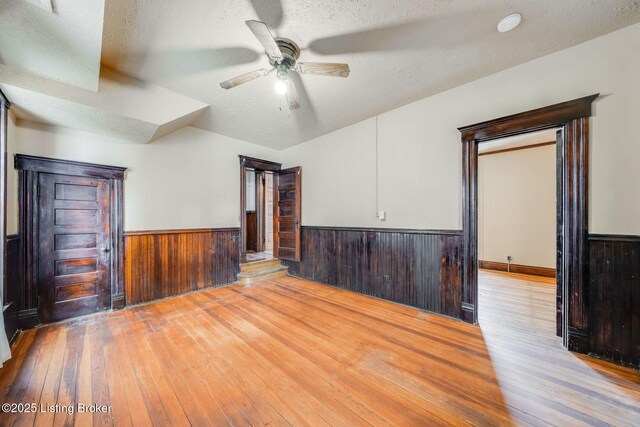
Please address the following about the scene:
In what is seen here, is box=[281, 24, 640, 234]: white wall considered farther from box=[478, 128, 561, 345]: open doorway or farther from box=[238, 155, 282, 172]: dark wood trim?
box=[478, 128, 561, 345]: open doorway

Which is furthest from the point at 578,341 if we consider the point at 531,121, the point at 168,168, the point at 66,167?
the point at 66,167

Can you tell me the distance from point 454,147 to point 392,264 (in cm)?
174

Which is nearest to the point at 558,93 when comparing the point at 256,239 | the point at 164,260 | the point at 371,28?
the point at 371,28

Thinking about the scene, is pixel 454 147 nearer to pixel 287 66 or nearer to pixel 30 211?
pixel 287 66

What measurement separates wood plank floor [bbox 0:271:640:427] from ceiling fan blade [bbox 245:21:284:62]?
2.50 meters

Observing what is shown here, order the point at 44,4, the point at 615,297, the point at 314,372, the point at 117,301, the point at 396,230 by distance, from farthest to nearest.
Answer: the point at 396,230
the point at 117,301
the point at 615,297
the point at 314,372
the point at 44,4

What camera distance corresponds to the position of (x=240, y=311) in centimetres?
303

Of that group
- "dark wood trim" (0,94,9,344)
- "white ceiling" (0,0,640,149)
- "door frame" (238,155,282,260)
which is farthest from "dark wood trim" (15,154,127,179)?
"door frame" (238,155,282,260)

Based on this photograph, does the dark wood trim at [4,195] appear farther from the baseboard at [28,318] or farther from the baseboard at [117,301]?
the baseboard at [117,301]

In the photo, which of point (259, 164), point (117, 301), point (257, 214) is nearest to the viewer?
point (117, 301)

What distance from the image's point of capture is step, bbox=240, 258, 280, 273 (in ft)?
14.7

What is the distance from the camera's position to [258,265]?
15.5ft

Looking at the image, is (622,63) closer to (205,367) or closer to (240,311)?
(205,367)

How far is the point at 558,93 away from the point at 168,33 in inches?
140
